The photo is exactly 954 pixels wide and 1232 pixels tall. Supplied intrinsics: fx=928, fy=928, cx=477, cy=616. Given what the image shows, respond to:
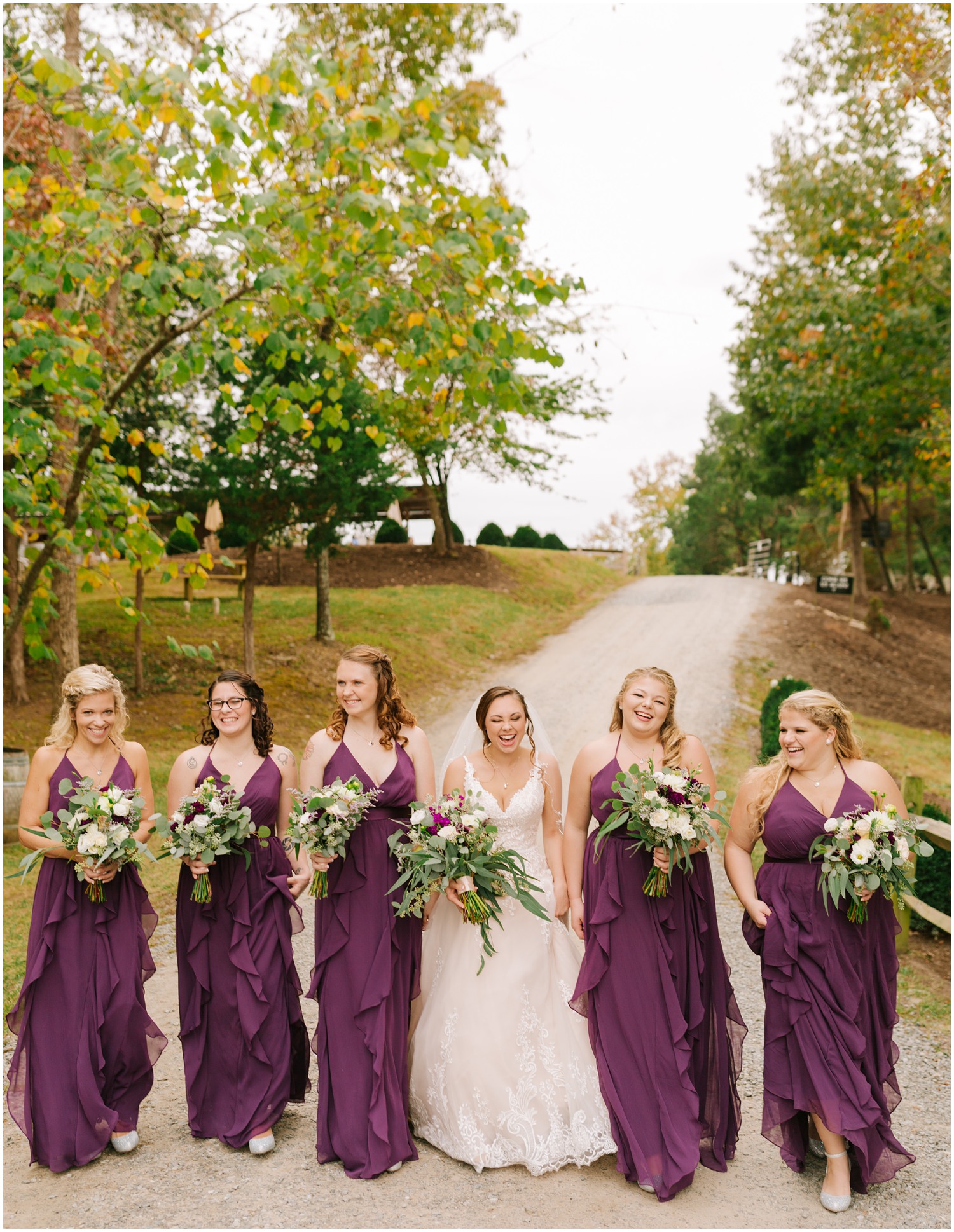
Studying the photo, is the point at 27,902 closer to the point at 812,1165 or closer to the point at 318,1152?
the point at 318,1152

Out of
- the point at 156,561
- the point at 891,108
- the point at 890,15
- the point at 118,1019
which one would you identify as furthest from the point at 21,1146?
the point at 891,108

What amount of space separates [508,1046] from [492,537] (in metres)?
28.5

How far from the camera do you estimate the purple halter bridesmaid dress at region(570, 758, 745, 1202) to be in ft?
13.8

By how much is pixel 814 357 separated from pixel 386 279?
565 inches

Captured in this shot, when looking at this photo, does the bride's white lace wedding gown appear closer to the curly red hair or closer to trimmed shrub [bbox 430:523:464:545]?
the curly red hair

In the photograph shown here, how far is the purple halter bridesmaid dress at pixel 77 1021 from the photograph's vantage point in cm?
437

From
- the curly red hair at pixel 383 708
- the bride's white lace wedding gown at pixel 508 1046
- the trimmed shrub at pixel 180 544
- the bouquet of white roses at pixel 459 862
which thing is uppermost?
the trimmed shrub at pixel 180 544

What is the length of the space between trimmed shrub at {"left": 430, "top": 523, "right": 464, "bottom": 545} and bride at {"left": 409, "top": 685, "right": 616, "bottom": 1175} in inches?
965

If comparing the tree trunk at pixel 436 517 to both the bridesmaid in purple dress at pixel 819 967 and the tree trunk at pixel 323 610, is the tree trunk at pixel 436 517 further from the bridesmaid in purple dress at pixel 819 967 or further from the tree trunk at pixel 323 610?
the bridesmaid in purple dress at pixel 819 967

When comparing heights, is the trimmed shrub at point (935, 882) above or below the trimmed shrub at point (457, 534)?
below

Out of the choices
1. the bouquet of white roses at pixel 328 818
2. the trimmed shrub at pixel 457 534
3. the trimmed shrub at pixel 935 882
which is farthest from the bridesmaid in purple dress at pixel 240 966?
the trimmed shrub at pixel 457 534

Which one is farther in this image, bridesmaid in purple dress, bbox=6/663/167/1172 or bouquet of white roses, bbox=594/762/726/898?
bridesmaid in purple dress, bbox=6/663/167/1172

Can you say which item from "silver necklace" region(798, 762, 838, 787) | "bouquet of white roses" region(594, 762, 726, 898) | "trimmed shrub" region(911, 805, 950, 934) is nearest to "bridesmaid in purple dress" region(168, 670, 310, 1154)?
"bouquet of white roses" region(594, 762, 726, 898)

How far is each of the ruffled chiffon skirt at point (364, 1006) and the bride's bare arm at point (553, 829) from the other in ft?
2.45
